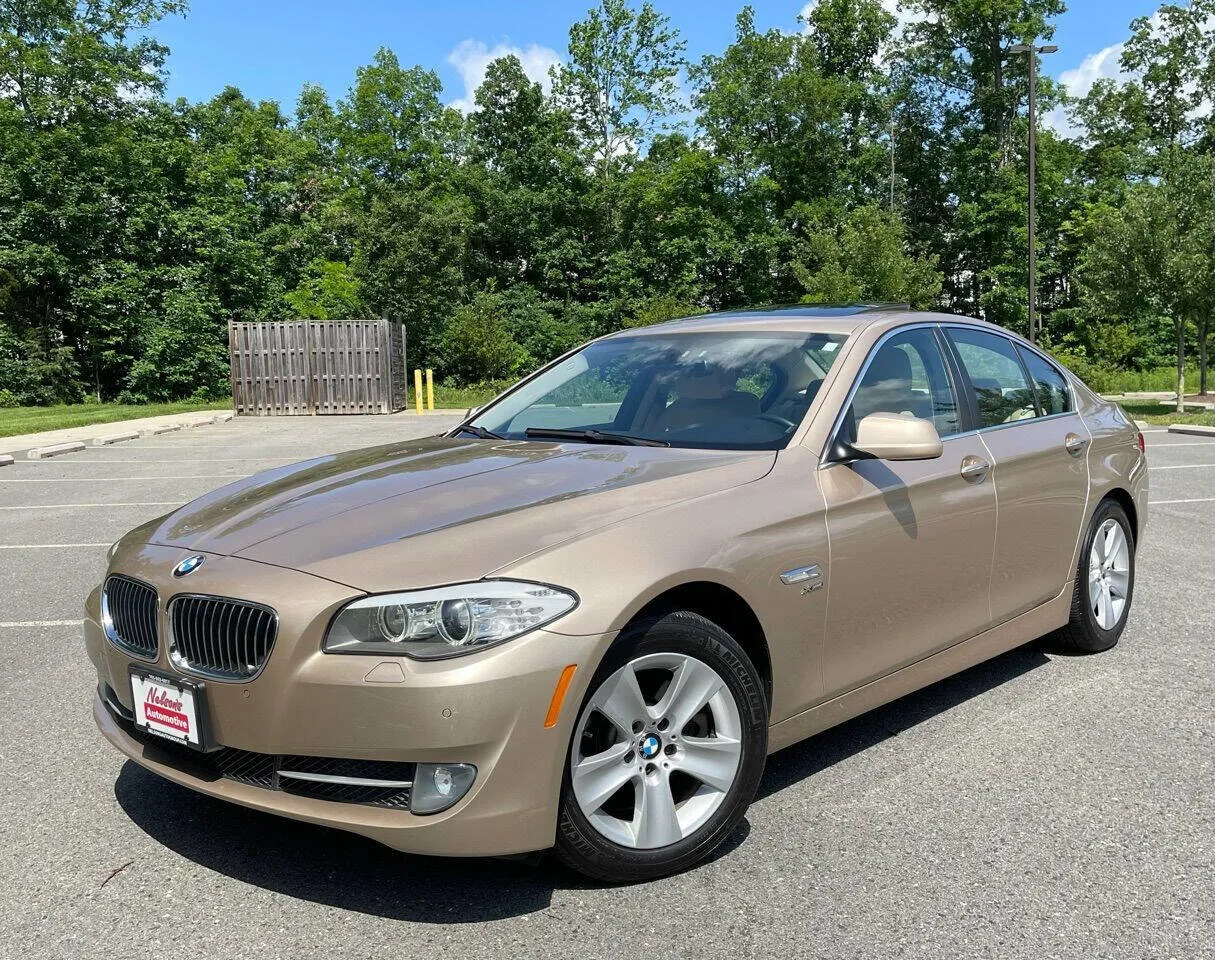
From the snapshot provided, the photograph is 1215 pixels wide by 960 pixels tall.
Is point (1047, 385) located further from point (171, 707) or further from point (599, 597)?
point (171, 707)

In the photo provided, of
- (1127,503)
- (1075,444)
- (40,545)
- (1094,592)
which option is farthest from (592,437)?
(40,545)

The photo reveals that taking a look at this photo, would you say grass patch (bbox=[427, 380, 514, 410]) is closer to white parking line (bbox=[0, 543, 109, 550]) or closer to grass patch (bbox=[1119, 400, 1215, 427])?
grass patch (bbox=[1119, 400, 1215, 427])

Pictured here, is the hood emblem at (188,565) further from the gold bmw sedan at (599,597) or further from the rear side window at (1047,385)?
the rear side window at (1047,385)

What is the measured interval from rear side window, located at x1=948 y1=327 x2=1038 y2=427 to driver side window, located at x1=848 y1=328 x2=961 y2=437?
186 mm

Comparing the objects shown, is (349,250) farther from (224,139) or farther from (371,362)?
(371,362)

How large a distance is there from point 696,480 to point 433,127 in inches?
2063

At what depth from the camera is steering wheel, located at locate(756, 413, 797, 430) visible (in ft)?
12.2

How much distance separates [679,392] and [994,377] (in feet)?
4.86

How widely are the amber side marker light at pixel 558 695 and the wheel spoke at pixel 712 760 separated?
52cm

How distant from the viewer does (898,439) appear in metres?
3.53

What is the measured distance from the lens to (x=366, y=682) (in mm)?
2617

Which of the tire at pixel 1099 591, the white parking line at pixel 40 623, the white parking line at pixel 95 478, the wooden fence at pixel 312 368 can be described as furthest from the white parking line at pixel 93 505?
the wooden fence at pixel 312 368

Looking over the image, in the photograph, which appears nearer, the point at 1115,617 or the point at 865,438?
the point at 865,438

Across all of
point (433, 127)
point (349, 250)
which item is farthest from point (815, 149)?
point (349, 250)
